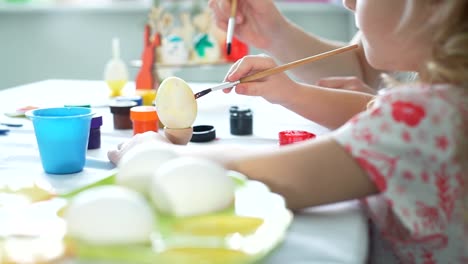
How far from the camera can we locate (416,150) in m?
0.66

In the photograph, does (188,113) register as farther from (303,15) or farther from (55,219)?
(303,15)

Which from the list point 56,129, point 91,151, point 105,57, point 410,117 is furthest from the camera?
point 105,57

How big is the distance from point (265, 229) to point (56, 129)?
0.44 m

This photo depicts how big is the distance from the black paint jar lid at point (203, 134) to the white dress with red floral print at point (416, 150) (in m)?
0.44

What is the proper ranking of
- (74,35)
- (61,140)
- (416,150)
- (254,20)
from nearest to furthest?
(416,150), (61,140), (254,20), (74,35)

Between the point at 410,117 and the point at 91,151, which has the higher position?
the point at 410,117

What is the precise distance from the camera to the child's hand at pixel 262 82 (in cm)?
110

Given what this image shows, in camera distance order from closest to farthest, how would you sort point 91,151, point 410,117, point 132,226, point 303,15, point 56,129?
point 132,226
point 410,117
point 56,129
point 91,151
point 303,15

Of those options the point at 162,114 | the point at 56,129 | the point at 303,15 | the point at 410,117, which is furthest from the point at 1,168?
the point at 303,15

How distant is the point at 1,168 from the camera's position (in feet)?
3.04

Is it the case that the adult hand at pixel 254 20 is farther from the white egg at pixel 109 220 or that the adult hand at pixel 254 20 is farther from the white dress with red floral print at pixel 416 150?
the white egg at pixel 109 220

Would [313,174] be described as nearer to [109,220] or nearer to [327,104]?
[109,220]

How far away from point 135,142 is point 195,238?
14.9 inches

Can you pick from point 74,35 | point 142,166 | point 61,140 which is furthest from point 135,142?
point 74,35
